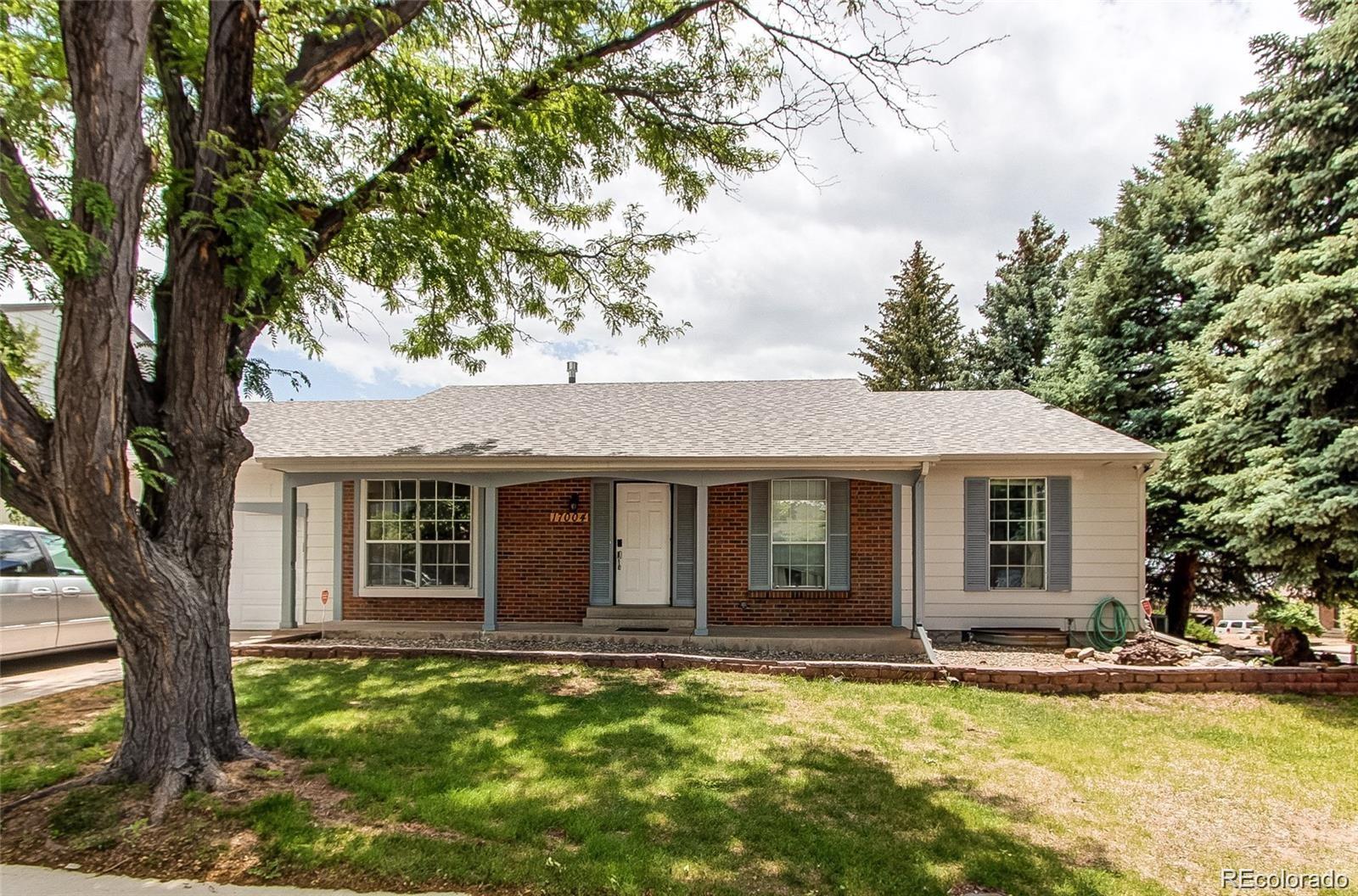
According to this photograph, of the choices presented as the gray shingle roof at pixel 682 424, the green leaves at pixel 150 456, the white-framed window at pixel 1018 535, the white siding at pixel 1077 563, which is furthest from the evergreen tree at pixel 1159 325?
the green leaves at pixel 150 456

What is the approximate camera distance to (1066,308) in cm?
1582

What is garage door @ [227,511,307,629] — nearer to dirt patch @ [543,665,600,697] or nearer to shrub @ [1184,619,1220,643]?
dirt patch @ [543,665,600,697]

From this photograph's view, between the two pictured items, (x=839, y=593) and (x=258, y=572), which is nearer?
(x=839, y=593)

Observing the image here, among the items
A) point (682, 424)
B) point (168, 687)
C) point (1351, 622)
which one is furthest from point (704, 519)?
point (1351, 622)

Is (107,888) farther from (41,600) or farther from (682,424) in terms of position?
(682,424)

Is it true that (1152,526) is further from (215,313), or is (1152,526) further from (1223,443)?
(215,313)

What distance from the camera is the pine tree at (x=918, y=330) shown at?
→ 26.8m

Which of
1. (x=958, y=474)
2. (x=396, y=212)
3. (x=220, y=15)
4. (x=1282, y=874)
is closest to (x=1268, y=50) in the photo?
(x=958, y=474)

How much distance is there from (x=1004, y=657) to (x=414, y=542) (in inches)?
356

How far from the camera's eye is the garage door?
11.1 meters

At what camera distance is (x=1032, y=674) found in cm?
740

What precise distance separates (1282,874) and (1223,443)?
7313mm

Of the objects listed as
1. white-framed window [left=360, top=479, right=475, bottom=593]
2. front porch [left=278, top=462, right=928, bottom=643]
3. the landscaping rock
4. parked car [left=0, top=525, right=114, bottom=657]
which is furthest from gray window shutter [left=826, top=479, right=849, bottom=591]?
parked car [left=0, top=525, right=114, bottom=657]

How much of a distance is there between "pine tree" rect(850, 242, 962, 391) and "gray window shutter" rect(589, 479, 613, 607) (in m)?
19.0
